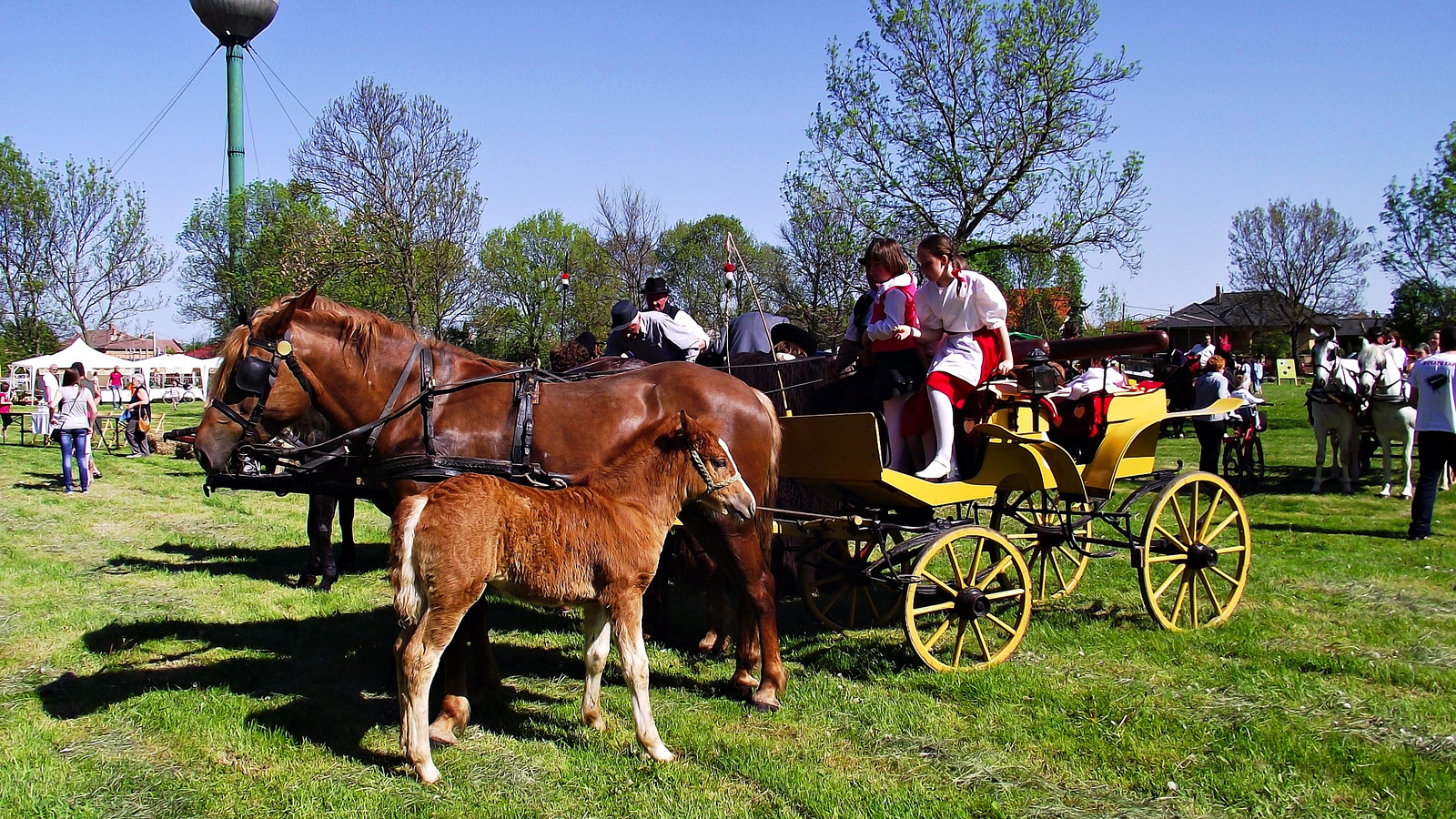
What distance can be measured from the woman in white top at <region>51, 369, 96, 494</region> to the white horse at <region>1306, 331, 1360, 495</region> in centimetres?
1976

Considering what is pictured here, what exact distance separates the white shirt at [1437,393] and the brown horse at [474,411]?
850 cm

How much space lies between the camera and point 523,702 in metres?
5.34

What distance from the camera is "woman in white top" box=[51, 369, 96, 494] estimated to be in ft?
49.0

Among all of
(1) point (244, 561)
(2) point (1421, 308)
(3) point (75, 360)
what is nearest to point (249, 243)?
(3) point (75, 360)

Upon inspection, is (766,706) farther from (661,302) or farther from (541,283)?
(541,283)

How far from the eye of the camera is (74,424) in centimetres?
1502

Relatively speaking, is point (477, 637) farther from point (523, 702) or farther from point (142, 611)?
point (142, 611)

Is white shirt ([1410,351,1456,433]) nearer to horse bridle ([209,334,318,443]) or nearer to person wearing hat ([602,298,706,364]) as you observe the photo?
person wearing hat ([602,298,706,364])

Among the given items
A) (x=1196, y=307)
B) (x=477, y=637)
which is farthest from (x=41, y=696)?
(x=1196, y=307)

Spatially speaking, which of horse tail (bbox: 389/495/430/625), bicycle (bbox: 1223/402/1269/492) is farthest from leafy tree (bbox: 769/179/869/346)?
horse tail (bbox: 389/495/430/625)

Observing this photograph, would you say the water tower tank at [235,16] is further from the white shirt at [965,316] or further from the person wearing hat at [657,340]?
the white shirt at [965,316]

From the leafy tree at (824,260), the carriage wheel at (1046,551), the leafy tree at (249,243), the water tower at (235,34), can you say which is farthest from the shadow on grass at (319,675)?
the water tower at (235,34)

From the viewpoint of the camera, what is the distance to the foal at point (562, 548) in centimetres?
408

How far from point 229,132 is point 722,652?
45.9 meters
